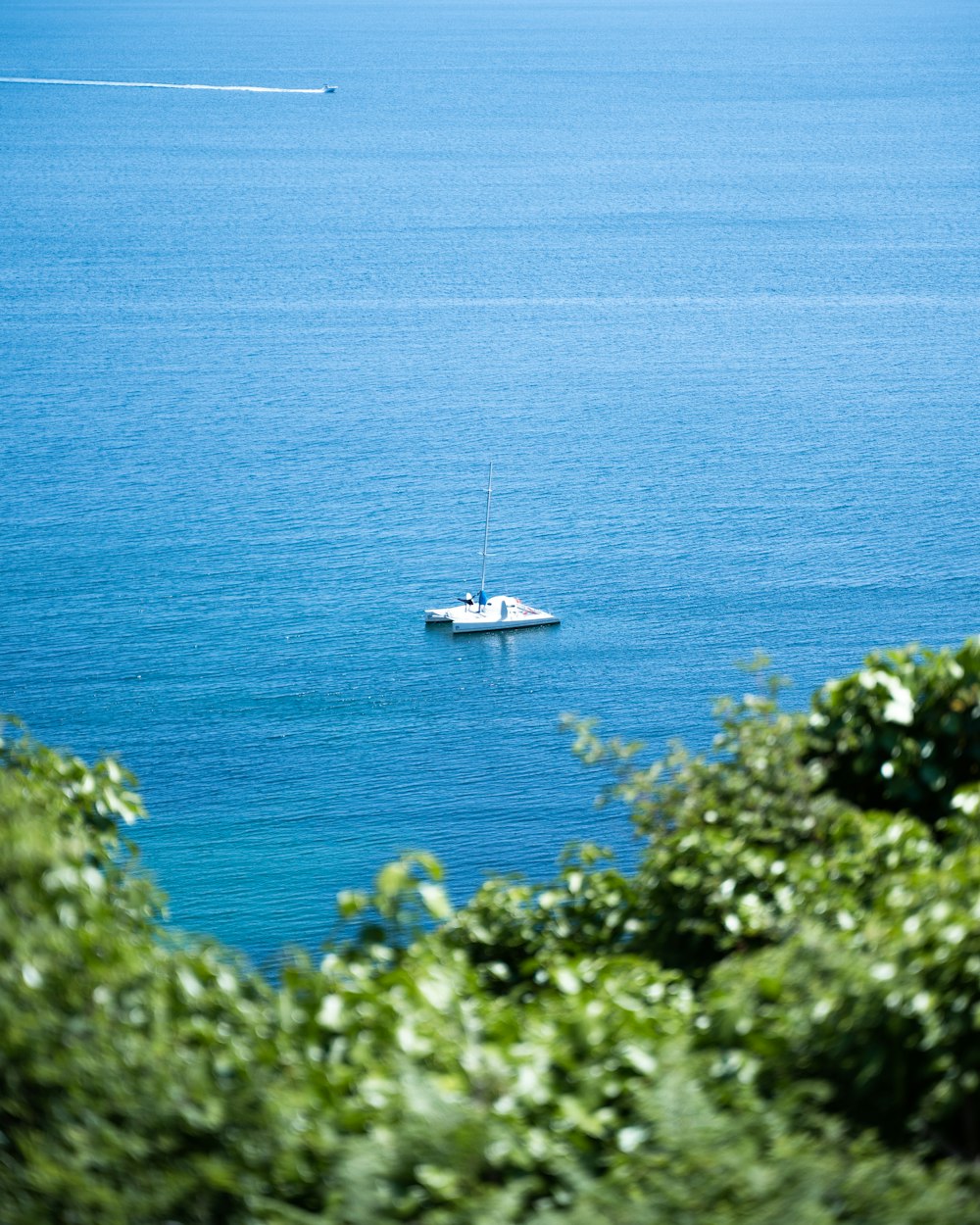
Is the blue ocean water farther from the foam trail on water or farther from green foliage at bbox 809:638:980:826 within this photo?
the foam trail on water

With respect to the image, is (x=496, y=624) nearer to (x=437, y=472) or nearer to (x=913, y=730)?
(x=437, y=472)

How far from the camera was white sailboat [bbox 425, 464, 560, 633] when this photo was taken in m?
56.5

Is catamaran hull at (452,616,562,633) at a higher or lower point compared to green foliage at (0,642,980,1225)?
higher

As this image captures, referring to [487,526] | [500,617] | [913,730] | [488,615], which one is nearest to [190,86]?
[487,526]

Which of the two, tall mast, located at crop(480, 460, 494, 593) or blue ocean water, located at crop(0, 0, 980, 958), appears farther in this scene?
tall mast, located at crop(480, 460, 494, 593)

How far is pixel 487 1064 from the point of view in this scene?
4852 millimetres

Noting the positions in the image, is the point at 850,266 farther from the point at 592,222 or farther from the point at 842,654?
the point at 842,654

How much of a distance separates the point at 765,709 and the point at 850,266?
9897cm

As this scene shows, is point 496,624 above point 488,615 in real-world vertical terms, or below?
below

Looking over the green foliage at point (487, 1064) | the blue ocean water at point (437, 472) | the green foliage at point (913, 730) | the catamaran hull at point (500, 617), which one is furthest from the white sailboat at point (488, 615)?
the green foliage at point (487, 1064)

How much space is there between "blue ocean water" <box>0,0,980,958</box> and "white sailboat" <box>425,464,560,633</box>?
636 mm

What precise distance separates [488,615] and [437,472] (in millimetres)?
14259

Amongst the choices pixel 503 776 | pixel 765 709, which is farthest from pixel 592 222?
pixel 765 709

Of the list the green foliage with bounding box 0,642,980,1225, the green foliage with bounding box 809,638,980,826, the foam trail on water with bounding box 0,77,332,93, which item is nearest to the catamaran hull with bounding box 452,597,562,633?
the green foliage with bounding box 809,638,980,826
